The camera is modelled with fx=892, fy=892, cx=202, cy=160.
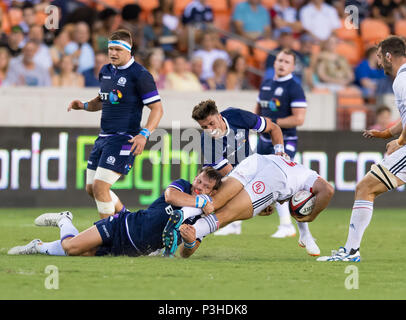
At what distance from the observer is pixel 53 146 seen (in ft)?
48.3

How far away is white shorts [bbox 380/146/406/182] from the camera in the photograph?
27.7ft

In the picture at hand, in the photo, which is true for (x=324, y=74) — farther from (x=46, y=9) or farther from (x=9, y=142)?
(x=9, y=142)

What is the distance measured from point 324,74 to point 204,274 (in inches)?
441

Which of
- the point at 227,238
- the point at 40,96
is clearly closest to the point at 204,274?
the point at 227,238

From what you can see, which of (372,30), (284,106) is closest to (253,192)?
(284,106)

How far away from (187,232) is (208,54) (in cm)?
974

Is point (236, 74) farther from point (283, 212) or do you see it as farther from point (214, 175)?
point (214, 175)

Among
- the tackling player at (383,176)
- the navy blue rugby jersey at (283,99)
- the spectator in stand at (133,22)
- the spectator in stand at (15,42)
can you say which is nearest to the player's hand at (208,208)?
the tackling player at (383,176)

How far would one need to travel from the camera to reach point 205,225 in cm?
847

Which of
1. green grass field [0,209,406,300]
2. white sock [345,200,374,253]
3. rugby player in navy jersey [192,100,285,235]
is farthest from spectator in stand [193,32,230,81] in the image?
white sock [345,200,374,253]

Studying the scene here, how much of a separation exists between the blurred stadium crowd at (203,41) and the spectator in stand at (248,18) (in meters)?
0.02

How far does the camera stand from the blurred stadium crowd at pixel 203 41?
642 inches

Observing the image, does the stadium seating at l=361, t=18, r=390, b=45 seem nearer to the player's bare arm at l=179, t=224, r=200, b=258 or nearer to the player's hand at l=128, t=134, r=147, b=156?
the player's hand at l=128, t=134, r=147, b=156

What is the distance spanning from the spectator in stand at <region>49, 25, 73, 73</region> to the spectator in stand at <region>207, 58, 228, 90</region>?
280 centimetres
